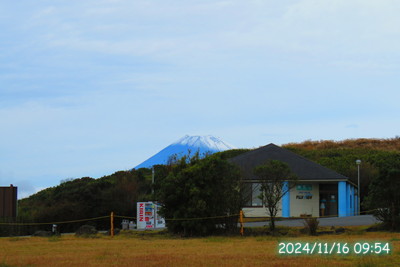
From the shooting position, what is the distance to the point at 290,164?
42.0 meters

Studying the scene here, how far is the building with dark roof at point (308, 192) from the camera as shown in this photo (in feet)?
132

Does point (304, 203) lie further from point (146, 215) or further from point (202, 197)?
point (202, 197)

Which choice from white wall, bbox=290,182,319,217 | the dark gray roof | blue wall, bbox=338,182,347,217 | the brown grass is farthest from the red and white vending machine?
the brown grass

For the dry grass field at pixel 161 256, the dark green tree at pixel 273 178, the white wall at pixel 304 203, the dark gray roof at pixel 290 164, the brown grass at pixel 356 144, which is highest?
the brown grass at pixel 356 144

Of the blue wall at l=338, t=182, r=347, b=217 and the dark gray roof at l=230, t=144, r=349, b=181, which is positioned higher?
the dark gray roof at l=230, t=144, r=349, b=181

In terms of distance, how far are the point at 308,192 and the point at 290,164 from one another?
2.31 meters

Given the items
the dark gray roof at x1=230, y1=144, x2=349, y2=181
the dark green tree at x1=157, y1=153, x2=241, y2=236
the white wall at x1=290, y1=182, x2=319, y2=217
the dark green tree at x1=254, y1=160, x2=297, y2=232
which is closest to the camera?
the dark green tree at x1=157, y1=153, x2=241, y2=236

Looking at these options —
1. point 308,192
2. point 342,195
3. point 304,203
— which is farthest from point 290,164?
point 342,195

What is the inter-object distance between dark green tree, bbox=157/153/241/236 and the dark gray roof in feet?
36.8

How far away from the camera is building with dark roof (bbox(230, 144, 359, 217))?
40188mm

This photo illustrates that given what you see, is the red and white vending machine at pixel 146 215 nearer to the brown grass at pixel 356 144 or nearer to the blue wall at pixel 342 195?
the blue wall at pixel 342 195

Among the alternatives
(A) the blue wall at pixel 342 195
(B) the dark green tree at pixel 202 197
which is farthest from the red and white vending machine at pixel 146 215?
(A) the blue wall at pixel 342 195

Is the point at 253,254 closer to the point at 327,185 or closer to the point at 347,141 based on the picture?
the point at 327,185

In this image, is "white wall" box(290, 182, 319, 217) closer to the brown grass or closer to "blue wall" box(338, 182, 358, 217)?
"blue wall" box(338, 182, 358, 217)
